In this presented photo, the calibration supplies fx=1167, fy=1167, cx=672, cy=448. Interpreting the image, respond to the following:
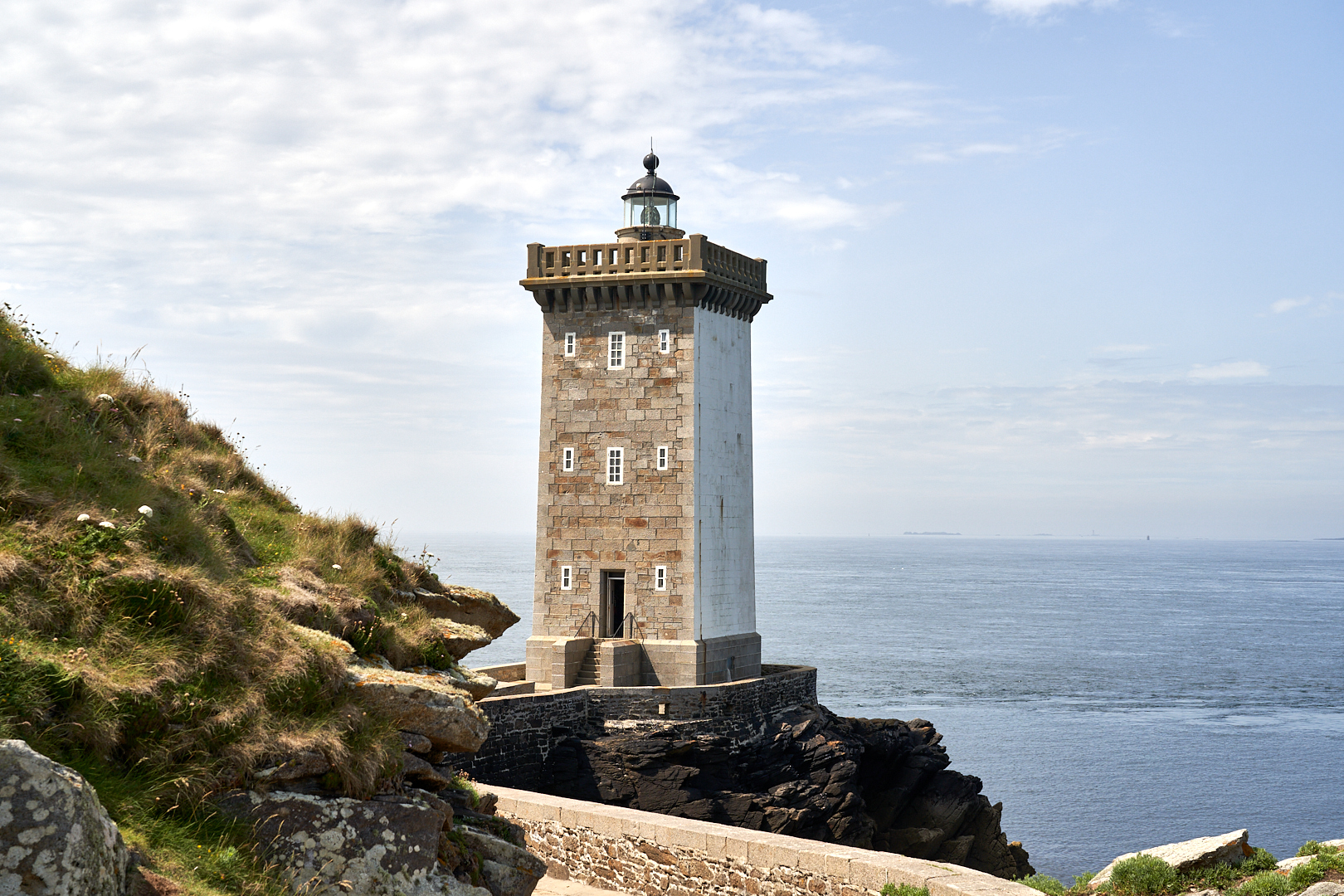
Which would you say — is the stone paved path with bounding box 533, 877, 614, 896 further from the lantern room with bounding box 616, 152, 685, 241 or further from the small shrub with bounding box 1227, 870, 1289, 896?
the lantern room with bounding box 616, 152, 685, 241

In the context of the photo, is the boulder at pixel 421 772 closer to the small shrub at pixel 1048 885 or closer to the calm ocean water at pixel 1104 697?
the small shrub at pixel 1048 885

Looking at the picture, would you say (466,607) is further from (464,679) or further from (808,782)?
(808,782)

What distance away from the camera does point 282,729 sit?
8.97 metres

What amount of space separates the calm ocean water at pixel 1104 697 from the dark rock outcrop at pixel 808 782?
512 centimetres

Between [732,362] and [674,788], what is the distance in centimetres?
1166

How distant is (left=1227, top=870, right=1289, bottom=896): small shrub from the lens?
12.0 m

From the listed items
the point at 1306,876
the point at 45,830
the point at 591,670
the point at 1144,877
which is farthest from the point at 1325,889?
the point at 591,670

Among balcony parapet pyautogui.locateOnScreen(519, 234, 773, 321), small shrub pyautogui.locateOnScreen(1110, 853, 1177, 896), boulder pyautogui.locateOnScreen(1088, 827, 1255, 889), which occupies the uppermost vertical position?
balcony parapet pyautogui.locateOnScreen(519, 234, 773, 321)

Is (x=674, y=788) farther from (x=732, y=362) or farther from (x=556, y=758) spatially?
(x=732, y=362)

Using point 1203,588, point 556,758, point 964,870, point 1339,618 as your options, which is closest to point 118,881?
point 964,870

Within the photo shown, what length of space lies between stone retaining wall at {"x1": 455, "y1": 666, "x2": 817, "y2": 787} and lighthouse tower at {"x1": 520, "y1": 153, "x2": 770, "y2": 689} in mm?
1122

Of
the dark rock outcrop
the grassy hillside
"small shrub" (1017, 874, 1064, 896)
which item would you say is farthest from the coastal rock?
the dark rock outcrop

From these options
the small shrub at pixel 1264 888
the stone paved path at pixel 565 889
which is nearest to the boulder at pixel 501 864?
the stone paved path at pixel 565 889

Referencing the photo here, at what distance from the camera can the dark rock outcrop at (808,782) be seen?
25828 mm
